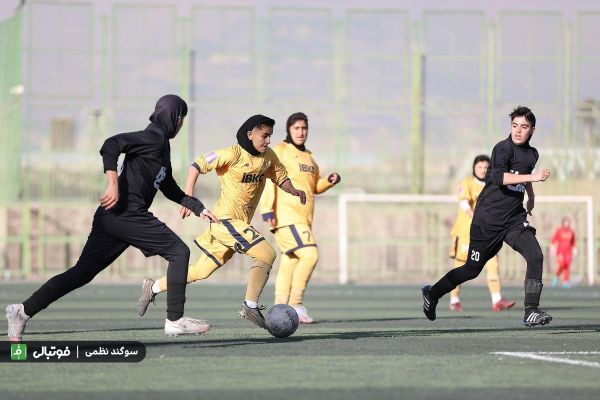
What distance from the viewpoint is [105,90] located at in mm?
34000

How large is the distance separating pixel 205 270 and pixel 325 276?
20680 millimetres

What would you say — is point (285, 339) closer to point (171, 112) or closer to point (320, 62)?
point (171, 112)

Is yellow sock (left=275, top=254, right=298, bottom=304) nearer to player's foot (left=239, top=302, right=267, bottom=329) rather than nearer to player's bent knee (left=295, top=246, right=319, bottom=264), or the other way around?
player's bent knee (left=295, top=246, right=319, bottom=264)

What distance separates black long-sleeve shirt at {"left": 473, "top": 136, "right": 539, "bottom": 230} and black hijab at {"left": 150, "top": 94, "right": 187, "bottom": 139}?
3030 mm

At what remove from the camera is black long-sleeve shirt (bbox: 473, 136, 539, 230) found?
1216 centimetres

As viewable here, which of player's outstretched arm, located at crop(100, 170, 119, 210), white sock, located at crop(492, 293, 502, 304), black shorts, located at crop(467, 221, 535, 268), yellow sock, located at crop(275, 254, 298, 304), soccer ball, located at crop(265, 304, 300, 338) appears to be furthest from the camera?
white sock, located at crop(492, 293, 502, 304)

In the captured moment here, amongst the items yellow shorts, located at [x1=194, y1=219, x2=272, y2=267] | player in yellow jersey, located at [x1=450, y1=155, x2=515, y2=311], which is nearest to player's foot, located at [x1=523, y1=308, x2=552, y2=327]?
yellow shorts, located at [x1=194, y1=219, x2=272, y2=267]

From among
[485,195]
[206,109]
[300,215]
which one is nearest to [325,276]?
[206,109]

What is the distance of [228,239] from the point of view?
12.2 meters

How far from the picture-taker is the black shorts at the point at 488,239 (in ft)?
40.3

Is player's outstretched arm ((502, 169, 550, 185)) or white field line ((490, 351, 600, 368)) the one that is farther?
player's outstretched arm ((502, 169, 550, 185))

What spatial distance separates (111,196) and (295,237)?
4484 millimetres

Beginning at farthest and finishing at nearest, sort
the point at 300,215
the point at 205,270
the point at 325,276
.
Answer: the point at 325,276 < the point at 300,215 < the point at 205,270

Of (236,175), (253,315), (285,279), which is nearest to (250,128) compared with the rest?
(236,175)
